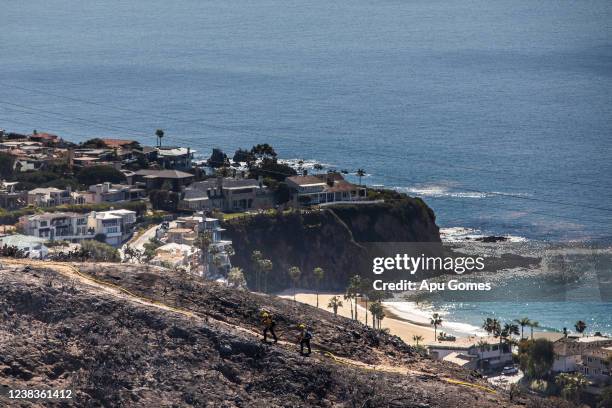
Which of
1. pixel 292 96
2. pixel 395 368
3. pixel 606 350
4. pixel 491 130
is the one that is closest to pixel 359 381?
pixel 395 368

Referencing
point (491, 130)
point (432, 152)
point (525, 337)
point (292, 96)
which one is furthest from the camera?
point (292, 96)

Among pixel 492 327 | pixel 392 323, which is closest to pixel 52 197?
pixel 392 323

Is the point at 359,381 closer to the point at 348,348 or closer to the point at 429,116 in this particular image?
the point at 348,348

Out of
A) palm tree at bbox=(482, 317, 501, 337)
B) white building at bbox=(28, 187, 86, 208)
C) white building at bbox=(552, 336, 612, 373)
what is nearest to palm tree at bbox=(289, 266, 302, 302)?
palm tree at bbox=(482, 317, 501, 337)

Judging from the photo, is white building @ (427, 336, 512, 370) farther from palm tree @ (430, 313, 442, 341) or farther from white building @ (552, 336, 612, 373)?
palm tree @ (430, 313, 442, 341)

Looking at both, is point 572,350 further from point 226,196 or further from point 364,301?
point 226,196

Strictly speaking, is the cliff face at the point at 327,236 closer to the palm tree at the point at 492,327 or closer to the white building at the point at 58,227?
the white building at the point at 58,227
